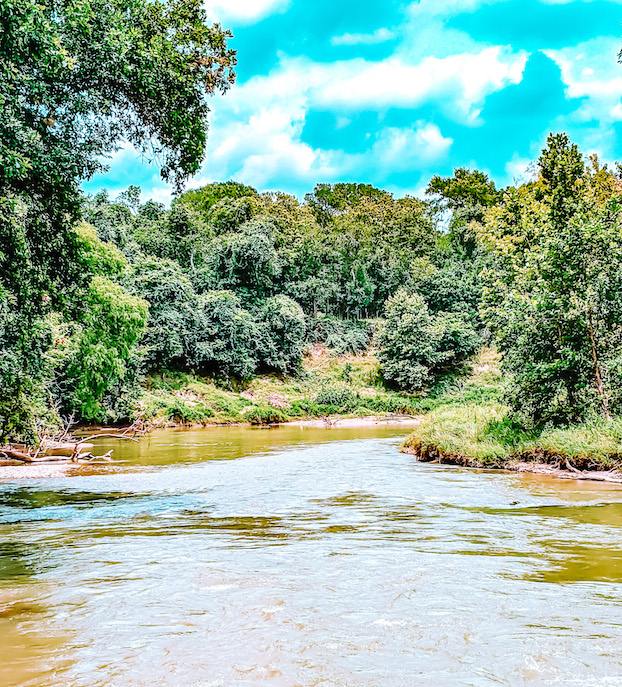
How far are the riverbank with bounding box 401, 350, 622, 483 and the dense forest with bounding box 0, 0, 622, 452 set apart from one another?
1000 mm

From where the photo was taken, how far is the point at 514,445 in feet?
61.9

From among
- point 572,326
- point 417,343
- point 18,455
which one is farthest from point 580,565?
A: point 417,343

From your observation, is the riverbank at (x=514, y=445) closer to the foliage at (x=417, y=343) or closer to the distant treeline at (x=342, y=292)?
the distant treeline at (x=342, y=292)

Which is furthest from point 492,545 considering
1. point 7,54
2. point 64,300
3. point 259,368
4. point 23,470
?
point 259,368

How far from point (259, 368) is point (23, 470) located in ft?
113

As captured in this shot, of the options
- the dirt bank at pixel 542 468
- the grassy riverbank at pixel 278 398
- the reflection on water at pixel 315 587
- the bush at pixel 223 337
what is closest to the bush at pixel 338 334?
the grassy riverbank at pixel 278 398

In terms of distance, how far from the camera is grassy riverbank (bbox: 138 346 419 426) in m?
41.6

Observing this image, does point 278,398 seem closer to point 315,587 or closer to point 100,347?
point 100,347

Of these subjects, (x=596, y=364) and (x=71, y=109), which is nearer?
(x=71, y=109)

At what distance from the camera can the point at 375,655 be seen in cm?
524

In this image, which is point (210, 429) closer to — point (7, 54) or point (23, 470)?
point (23, 470)

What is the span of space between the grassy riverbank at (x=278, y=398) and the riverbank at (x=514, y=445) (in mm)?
19693

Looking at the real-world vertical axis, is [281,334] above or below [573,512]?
above

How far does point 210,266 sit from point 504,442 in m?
41.4
